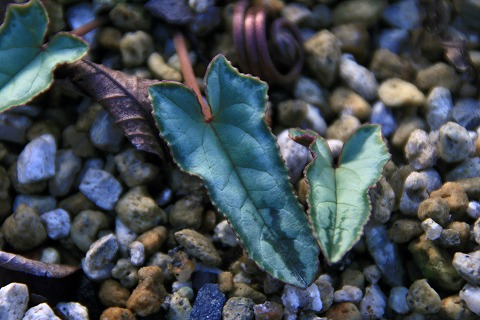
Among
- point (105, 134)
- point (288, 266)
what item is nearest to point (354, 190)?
point (288, 266)

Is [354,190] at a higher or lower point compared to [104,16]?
lower

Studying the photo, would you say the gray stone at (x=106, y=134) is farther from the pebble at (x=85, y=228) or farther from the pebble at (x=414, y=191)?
the pebble at (x=414, y=191)

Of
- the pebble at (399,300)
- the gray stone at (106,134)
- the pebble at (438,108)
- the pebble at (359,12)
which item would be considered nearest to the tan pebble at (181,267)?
the gray stone at (106,134)

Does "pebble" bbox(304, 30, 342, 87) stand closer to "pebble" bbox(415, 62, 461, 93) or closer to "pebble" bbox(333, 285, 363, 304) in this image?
"pebble" bbox(415, 62, 461, 93)

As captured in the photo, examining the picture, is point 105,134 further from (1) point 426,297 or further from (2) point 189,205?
(1) point 426,297

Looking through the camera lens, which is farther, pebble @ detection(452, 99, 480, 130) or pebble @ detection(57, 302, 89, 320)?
pebble @ detection(452, 99, 480, 130)

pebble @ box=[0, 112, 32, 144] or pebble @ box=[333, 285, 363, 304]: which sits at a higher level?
pebble @ box=[0, 112, 32, 144]

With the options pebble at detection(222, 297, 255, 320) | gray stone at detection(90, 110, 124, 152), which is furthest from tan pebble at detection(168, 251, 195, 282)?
gray stone at detection(90, 110, 124, 152)

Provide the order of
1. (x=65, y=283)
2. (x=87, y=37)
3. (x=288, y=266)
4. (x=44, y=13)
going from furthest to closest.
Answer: (x=87, y=37), (x=44, y=13), (x=65, y=283), (x=288, y=266)
